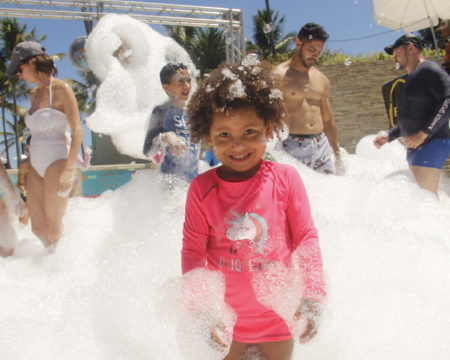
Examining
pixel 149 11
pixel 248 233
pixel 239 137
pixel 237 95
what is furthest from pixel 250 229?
pixel 149 11

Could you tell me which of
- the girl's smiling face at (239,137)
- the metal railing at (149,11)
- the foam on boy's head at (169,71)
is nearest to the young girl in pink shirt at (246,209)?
the girl's smiling face at (239,137)

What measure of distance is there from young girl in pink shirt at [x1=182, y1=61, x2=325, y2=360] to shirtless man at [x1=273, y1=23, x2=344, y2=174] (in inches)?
Result: 78.0

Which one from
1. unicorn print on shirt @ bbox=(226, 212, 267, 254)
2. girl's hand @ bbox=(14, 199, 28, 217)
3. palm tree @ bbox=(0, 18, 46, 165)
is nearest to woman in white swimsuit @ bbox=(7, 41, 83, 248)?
girl's hand @ bbox=(14, 199, 28, 217)

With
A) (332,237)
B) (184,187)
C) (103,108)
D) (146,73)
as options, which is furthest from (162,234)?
(146,73)

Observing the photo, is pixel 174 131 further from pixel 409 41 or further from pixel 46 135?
pixel 409 41

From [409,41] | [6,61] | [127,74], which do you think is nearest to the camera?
[409,41]

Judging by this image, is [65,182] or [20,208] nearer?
[65,182]

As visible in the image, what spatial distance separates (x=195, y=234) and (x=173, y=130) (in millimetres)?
1586

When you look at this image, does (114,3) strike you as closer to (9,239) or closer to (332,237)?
(9,239)

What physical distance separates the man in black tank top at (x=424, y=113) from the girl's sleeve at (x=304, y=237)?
7.42 feet

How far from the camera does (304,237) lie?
1.39 metres

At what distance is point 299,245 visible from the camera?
1399 millimetres

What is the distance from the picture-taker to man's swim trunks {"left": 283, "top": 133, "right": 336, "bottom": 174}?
3387mm

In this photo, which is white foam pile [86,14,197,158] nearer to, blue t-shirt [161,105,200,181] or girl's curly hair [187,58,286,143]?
blue t-shirt [161,105,200,181]
